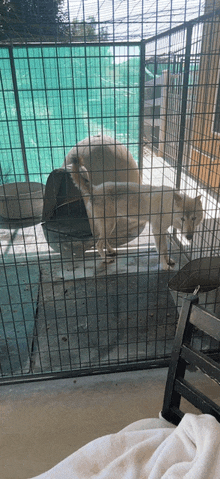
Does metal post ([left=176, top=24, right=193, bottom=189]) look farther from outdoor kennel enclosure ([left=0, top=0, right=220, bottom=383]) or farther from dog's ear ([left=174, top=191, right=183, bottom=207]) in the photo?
dog's ear ([left=174, top=191, right=183, bottom=207])

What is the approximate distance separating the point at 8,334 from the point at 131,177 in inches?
79.2

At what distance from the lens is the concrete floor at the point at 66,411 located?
5.46 ft

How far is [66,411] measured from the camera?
1892 millimetres

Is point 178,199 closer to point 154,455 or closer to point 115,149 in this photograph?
point 115,149

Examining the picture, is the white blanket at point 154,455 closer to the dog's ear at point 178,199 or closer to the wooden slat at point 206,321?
the wooden slat at point 206,321

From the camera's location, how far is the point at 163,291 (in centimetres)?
283

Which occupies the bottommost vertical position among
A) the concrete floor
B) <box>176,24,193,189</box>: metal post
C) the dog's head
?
the concrete floor

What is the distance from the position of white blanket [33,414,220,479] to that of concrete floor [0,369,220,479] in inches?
25.1

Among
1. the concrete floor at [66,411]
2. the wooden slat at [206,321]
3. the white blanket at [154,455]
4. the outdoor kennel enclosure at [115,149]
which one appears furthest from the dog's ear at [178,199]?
the white blanket at [154,455]

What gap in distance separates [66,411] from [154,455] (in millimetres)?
986

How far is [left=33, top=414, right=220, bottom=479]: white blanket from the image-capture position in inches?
36.4

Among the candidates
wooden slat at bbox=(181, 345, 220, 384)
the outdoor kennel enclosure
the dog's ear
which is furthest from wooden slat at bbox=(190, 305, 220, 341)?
the dog's ear

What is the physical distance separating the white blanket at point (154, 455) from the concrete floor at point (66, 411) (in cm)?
64

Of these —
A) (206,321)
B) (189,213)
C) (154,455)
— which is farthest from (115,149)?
(189,213)
